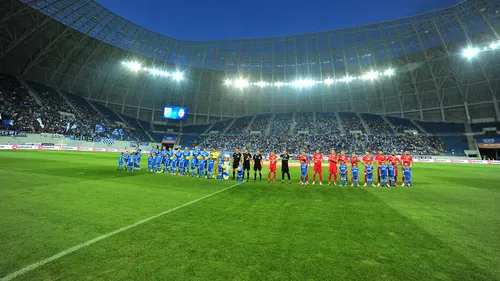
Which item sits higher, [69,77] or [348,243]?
[69,77]

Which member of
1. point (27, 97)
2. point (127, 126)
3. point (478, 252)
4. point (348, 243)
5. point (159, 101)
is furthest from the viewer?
point (159, 101)

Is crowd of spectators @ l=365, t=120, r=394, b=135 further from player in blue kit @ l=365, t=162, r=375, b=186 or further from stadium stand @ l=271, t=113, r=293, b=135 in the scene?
player in blue kit @ l=365, t=162, r=375, b=186

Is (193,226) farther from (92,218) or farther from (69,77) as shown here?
(69,77)

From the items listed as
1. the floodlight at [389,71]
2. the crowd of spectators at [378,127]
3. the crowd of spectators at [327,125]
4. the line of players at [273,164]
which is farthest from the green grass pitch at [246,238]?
the crowd of spectators at [327,125]

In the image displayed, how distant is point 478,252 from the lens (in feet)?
13.8

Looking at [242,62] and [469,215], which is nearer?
[469,215]

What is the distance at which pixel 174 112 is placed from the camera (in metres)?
58.1

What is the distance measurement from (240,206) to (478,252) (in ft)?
17.8

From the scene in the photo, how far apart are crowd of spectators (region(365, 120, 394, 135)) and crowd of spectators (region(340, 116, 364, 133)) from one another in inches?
75.1

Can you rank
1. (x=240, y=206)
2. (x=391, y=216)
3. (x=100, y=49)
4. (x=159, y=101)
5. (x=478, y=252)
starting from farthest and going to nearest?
1. (x=159, y=101)
2. (x=100, y=49)
3. (x=240, y=206)
4. (x=391, y=216)
5. (x=478, y=252)

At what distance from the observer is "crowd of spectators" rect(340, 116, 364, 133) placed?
51.6 m

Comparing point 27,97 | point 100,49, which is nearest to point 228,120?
point 100,49

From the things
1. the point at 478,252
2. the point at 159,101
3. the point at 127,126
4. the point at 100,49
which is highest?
the point at 100,49

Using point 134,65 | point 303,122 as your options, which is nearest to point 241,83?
point 303,122
